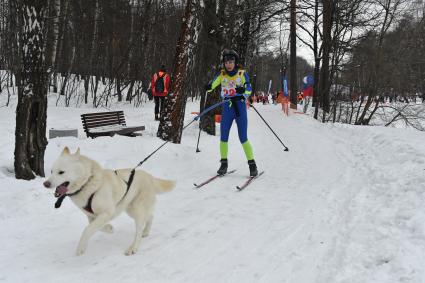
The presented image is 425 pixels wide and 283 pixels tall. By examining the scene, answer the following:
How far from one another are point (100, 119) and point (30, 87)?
451 centimetres

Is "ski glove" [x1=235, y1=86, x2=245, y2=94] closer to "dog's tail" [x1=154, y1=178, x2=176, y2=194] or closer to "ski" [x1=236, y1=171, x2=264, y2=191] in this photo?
"ski" [x1=236, y1=171, x2=264, y2=191]

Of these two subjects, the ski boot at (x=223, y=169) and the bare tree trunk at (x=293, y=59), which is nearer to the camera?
the ski boot at (x=223, y=169)

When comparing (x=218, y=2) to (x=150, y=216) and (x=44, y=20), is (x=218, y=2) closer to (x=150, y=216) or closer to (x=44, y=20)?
(x=44, y=20)

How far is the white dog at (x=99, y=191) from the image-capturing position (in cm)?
331

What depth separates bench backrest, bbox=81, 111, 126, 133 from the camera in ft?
30.0

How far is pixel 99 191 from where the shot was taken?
3492mm

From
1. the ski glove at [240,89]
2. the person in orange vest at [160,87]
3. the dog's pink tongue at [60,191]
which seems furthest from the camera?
the person in orange vest at [160,87]

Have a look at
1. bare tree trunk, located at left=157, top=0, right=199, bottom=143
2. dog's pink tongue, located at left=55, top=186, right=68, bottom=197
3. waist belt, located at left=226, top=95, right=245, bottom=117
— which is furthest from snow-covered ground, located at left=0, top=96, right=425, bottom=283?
waist belt, located at left=226, top=95, right=245, bottom=117

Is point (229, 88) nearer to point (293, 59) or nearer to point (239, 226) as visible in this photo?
point (239, 226)

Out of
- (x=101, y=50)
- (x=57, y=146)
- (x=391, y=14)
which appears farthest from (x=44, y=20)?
(x=391, y=14)

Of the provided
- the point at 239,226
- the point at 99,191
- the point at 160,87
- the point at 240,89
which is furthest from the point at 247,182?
the point at 160,87

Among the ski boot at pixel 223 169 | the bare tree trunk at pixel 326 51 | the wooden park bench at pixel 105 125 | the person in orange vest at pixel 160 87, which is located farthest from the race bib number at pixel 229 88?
the bare tree trunk at pixel 326 51

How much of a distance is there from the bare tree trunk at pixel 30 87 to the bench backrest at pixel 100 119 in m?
3.29

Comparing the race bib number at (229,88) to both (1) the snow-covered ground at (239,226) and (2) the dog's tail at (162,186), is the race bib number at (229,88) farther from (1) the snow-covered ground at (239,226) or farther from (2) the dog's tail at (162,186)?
(2) the dog's tail at (162,186)
